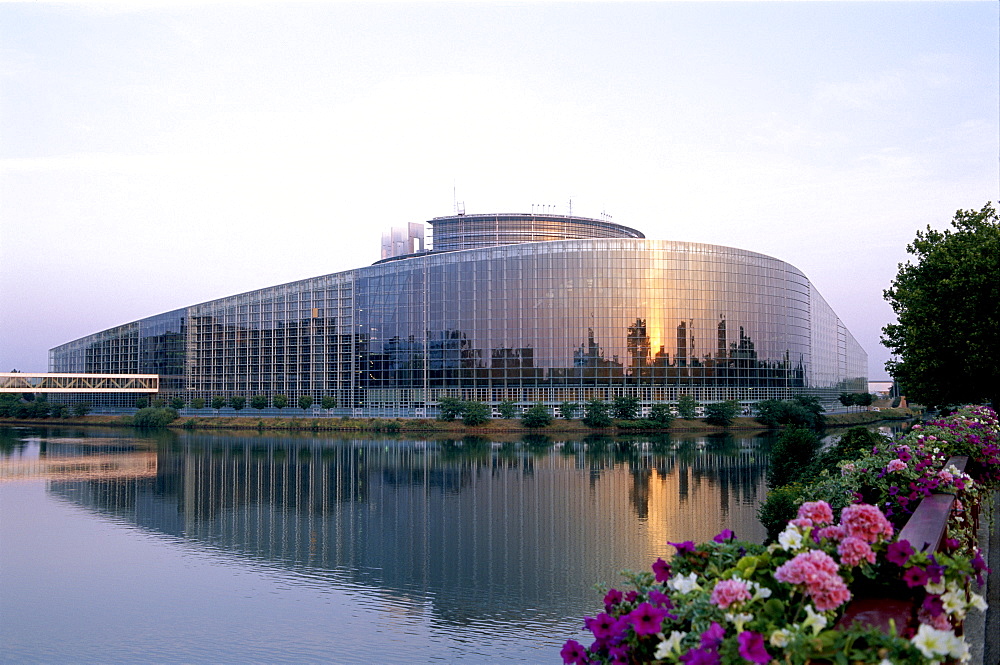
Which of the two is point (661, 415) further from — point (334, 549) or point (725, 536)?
point (725, 536)

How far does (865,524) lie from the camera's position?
19.8ft

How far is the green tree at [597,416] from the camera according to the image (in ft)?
280

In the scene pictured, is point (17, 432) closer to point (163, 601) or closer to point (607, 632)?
point (163, 601)

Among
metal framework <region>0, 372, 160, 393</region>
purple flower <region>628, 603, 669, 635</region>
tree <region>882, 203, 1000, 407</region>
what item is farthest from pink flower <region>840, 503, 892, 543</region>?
metal framework <region>0, 372, 160, 393</region>

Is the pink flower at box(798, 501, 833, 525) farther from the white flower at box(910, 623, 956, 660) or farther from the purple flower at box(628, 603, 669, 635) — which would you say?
the white flower at box(910, 623, 956, 660)

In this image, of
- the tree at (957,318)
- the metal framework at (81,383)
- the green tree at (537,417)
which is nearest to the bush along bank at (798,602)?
the tree at (957,318)

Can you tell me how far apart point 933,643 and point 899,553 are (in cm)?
118

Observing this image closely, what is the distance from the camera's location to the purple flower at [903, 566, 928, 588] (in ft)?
17.9

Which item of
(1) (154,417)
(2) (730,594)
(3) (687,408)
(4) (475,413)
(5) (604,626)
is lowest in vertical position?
(1) (154,417)

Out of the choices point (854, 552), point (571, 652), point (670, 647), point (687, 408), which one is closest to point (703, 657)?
point (670, 647)

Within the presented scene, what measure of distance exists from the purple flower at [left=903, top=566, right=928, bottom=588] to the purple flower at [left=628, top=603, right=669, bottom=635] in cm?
167

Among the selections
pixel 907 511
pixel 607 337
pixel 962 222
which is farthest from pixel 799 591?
pixel 607 337

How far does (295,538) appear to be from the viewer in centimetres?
3183

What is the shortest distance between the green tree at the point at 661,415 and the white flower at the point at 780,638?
272ft
